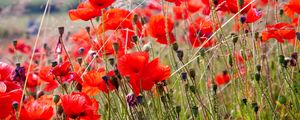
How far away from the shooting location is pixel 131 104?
1.76 meters

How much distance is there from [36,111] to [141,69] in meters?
0.31

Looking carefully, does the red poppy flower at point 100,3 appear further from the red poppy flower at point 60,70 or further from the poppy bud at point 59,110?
the poppy bud at point 59,110

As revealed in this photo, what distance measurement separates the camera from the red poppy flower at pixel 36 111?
161 centimetres

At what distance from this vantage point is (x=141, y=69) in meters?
1.70

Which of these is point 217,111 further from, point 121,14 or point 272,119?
point 121,14

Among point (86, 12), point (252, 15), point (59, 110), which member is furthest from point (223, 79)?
point (59, 110)

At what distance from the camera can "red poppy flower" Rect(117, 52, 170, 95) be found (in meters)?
1.70

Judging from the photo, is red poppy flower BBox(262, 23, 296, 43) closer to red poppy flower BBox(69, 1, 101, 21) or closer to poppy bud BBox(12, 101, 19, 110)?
red poppy flower BBox(69, 1, 101, 21)

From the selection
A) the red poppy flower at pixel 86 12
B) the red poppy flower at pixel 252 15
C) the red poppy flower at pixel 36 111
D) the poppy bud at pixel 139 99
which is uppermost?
the red poppy flower at pixel 86 12

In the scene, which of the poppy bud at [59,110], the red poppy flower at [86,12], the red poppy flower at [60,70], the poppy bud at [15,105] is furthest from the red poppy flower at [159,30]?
the poppy bud at [15,105]

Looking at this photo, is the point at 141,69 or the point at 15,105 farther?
the point at 141,69

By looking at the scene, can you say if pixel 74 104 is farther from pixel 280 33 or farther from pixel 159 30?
pixel 280 33

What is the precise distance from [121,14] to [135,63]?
1.87ft

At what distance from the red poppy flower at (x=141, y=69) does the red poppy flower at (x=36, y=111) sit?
0.23 m
